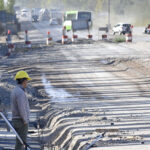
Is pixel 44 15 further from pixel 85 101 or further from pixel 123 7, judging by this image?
pixel 85 101

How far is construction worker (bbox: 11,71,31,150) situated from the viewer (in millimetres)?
7199

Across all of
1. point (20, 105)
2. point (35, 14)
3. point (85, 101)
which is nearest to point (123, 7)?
point (35, 14)

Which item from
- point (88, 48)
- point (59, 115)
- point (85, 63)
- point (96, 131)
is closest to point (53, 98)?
point (59, 115)

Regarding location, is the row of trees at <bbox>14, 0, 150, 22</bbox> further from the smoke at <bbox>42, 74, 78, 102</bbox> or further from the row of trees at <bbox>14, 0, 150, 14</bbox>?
the smoke at <bbox>42, 74, 78, 102</bbox>

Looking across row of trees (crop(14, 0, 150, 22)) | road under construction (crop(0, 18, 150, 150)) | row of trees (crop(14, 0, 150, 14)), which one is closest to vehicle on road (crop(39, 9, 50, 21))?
row of trees (crop(14, 0, 150, 22))

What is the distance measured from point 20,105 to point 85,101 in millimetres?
5662

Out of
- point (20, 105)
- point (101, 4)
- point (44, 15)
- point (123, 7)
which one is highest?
point (20, 105)

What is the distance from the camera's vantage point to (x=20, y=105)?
720 centimetres

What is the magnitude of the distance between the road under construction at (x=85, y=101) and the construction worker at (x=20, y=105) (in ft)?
4.92

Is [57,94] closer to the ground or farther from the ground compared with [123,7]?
farther from the ground

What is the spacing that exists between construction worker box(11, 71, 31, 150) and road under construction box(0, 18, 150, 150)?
1.50 metres

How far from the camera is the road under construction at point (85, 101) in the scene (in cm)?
899

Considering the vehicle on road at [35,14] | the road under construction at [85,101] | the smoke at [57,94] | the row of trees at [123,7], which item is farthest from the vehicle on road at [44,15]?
the smoke at [57,94]

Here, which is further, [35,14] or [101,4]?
[101,4]
